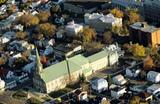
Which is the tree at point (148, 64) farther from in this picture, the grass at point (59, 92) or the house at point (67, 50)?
the house at point (67, 50)

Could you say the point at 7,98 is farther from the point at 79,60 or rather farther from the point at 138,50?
the point at 138,50

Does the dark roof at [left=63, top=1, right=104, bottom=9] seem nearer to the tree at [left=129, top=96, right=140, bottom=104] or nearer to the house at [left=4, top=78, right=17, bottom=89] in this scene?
the house at [left=4, top=78, right=17, bottom=89]

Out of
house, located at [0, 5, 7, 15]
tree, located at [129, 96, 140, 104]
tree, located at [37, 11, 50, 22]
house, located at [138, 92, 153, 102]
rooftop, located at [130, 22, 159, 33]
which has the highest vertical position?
rooftop, located at [130, 22, 159, 33]

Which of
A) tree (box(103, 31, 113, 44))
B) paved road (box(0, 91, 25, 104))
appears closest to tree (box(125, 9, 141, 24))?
tree (box(103, 31, 113, 44))

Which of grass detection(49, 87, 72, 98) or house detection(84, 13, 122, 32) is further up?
house detection(84, 13, 122, 32)

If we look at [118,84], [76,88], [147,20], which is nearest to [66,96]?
[76,88]

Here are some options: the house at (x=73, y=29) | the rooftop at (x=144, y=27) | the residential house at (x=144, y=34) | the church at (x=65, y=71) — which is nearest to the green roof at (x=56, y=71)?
the church at (x=65, y=71)

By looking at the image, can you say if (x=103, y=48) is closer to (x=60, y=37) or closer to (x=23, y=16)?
(x=60, y=37)

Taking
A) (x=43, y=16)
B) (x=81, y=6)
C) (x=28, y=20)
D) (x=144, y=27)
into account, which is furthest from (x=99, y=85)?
(x=81, y=6)
